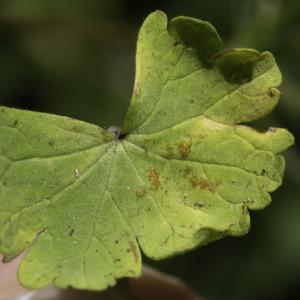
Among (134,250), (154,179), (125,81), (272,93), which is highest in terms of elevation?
(272,93)

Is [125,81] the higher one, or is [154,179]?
[154,179]

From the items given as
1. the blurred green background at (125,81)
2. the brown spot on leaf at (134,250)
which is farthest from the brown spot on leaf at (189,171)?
the blurred green background at (125,81)

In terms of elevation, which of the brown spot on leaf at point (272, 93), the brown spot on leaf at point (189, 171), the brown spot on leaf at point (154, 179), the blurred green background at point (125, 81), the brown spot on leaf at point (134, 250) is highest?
the brown spot on leaf at point (272, 93)

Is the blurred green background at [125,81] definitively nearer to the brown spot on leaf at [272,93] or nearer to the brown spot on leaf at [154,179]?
the brown spot on leaf at [272,93]

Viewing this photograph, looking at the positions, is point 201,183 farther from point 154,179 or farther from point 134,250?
point 134,250

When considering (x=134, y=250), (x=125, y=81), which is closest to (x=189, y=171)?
(x=134, y=250)

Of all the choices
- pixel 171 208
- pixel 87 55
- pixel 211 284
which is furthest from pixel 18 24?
pixel 171 208
